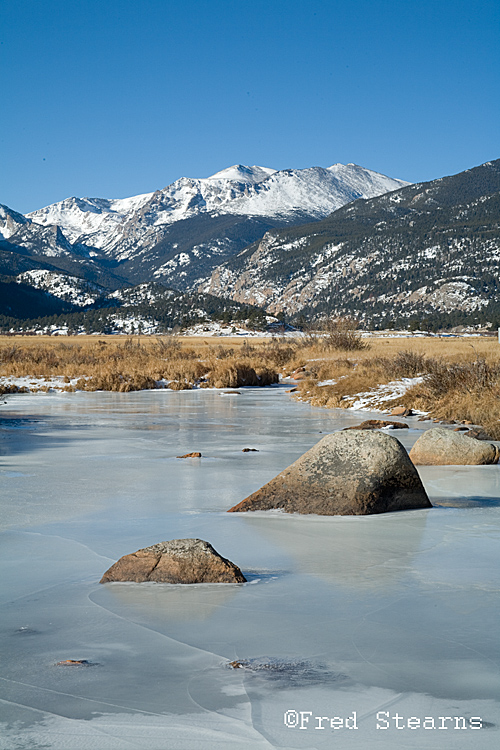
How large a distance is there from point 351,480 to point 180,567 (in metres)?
2.88

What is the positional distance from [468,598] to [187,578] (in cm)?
198

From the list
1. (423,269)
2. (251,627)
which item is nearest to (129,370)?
(251,627)

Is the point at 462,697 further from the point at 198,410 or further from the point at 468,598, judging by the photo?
the point at 198,410

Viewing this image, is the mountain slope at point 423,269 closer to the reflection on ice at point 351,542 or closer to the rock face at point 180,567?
the reflection on ice at point 351,542

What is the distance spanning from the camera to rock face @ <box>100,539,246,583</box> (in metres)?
5.59

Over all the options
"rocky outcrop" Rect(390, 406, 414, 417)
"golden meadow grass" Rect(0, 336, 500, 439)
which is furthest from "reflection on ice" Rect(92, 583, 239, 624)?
"rocky outcrop" Rect(390, 406, 414, 417)

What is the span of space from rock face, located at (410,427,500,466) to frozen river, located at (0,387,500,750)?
1.56m

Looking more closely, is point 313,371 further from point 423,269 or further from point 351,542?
point 423,269

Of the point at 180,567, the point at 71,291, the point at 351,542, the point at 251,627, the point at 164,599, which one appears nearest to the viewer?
the point at 251,627

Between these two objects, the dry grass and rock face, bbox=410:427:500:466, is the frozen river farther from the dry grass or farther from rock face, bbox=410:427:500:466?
the dry grass

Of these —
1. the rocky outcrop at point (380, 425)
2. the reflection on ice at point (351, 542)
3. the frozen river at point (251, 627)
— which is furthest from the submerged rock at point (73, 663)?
the rocky outcrop at point (380, 425)

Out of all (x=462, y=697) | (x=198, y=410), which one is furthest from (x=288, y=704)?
(x=198, y=410)

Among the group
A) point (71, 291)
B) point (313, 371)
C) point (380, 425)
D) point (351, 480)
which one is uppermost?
point (71, 291)

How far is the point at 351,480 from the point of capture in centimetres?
798
